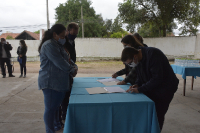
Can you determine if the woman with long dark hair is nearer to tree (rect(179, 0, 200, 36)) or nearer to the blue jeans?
the blue jeans

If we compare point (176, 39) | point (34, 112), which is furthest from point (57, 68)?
point (176, 39)

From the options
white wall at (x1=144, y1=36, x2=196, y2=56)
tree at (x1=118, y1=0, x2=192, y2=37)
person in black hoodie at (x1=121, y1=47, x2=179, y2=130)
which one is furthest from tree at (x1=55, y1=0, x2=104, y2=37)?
person in black hoodie at (x1=121, y1=47, x2=179, y2=130)

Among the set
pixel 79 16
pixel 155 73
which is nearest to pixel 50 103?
pixel 155 73

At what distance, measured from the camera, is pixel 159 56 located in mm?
1728

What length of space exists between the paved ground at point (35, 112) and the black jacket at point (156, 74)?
1116mm

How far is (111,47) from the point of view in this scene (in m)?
14.8

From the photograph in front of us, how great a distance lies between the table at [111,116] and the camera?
4.99 ft

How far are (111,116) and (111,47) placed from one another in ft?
44.1

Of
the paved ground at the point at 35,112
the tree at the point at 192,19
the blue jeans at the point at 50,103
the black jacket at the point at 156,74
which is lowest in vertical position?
the paved ground at the point at 35,112

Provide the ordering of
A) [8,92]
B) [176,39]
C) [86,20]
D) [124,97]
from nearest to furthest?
[124,97], [8,92], [176,39], [86,20]

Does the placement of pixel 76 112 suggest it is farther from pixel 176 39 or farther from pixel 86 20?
pixel 86 20

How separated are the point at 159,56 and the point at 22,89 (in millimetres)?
4657

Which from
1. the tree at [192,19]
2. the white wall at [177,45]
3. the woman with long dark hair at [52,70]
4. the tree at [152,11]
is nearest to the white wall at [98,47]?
the tree at [152,11]

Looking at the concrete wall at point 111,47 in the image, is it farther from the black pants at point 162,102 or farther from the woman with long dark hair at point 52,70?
the black pants at point 162,102
